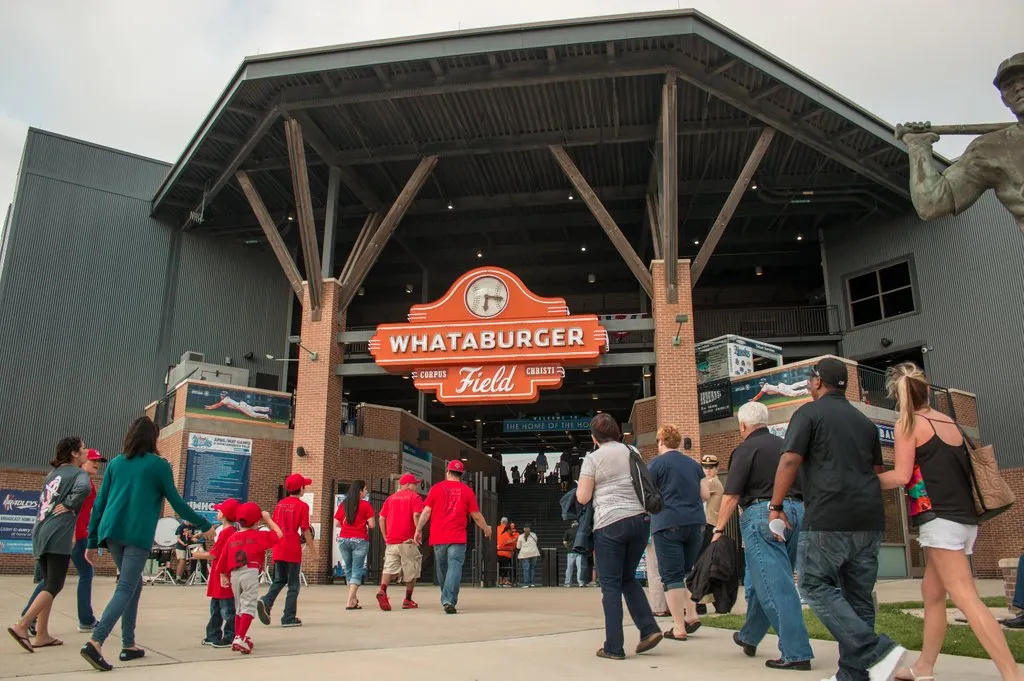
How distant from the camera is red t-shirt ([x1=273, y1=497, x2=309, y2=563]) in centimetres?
799

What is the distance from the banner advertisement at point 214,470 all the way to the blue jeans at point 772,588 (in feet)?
56.6

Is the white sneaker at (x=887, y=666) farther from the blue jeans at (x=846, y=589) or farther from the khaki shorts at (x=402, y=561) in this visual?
the khaki shorts at (x=402, y=561)

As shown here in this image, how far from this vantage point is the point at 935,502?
4.09 metres

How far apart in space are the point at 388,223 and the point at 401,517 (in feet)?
41.2

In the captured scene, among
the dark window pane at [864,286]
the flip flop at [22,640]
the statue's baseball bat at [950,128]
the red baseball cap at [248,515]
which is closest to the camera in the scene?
the statue's baseball bat at [950,128]

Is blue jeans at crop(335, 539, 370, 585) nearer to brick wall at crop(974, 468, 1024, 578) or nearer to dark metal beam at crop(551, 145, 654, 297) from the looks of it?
dark metal beam at crop(551, 145, 654, 297)

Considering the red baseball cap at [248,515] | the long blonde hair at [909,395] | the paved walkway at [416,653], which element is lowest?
the paved walkway at [416,653]

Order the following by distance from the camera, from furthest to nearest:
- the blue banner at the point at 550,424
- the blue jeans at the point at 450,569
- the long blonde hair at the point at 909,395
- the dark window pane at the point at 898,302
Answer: the blue banner at the point at 550,424 → the dark window pane at the point at 898,302 → the blue jeans at the point at 450,569 → the long blonde hair at the point at 909,395

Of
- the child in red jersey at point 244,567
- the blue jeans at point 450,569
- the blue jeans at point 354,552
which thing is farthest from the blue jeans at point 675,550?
the blue jeans at point 354,552

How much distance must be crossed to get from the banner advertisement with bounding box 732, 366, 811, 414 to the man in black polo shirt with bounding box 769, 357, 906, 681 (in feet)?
50.0

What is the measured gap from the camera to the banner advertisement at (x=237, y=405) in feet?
68.5

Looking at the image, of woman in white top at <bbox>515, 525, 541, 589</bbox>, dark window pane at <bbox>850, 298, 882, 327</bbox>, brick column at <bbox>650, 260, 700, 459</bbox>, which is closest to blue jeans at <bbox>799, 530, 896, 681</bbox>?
brick column at <bbox>650, 260, 700, 459</bbox>

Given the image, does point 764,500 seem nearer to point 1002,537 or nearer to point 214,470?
point 214,470

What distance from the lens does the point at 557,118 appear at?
67.7 ft
